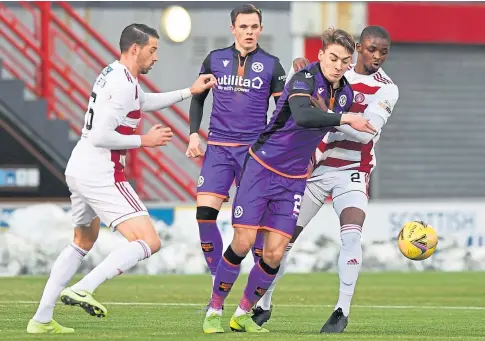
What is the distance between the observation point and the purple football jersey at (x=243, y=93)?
11289 millimetres

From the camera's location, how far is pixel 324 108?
31.2 ft

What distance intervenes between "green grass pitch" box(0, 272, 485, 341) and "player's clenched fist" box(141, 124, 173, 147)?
122cm

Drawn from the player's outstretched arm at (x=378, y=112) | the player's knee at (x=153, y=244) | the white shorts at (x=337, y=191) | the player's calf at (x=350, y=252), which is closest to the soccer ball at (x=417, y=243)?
the white shorts at (x=337, y=191)

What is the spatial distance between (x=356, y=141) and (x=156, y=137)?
209 cm

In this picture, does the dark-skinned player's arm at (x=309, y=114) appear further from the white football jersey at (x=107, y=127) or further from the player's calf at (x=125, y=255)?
the player's calf at (x=125, y=255)

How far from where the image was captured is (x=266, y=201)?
31.3 feet

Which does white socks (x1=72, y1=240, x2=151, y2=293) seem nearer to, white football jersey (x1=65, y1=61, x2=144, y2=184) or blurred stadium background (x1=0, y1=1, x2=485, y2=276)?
white football jersey (x1=65, y1=61, x2=144, y2=184)

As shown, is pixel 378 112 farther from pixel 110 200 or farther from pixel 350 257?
pixel 110 200

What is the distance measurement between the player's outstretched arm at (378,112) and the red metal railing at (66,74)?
29.2ft

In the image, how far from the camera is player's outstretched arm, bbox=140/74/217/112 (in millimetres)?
9570

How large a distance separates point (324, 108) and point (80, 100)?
38.6ft

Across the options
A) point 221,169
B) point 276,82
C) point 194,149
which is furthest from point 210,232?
point 276,82

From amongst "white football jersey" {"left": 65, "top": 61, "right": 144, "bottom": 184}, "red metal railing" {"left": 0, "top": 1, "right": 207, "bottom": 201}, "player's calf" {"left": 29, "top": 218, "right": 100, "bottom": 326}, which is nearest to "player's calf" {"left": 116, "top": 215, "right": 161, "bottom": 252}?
"white football jersey" {"left": 65, "top": 61, "right": 144, "bottom": 184}

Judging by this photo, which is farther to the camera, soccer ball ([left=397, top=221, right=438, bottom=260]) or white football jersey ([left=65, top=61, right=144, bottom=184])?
soccer ball ([left=397, top=221, right=438, bottom=260])
